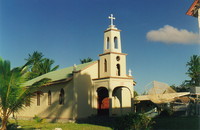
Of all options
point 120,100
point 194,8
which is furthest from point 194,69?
point 194,8

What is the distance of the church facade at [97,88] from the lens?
988 inches

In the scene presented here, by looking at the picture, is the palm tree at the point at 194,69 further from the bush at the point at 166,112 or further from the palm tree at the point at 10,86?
the palm tree at the point at 10,86

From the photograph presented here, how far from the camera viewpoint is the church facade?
25.1m

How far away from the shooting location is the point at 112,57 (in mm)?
25547

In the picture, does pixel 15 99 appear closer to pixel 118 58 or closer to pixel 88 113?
pixel 88 113

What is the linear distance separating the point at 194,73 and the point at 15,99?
41170 millimetres

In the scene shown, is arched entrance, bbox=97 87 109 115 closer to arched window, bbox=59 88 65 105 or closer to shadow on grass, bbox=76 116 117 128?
shadow on grass, bbox=76 116 117 128

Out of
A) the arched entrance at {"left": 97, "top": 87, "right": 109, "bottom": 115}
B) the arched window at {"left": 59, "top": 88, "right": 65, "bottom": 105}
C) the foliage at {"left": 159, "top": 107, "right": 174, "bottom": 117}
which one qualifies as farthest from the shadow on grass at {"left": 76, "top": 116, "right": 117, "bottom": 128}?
the foliage at {"left": 159, "top": 107, "right": 174, "bottom": 117}

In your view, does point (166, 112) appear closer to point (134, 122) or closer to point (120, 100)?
point (120, 100)

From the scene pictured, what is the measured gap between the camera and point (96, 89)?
26.0 metres

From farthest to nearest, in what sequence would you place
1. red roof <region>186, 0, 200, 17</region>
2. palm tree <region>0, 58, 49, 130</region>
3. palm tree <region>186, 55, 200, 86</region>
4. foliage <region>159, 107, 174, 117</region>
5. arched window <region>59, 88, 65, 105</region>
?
palm tree <region>186, 55, 200, 86</region>, arched window <region>59, 88, 65, 105</region>, foliage <region>159, 107, 174, 117</region>, palm tree <region>0, 58, 49, 130</region>, red roof <region>186, 0, 200, 17</region>

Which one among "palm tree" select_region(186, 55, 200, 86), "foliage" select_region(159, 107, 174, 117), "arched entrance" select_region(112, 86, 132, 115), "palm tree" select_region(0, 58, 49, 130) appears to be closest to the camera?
"palm tree" select_region(0, 58, 49, 130)

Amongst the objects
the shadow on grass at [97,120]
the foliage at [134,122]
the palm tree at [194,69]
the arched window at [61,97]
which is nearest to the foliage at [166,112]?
the shadow on grass at [97,120]

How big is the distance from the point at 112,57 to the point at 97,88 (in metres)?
3.49
